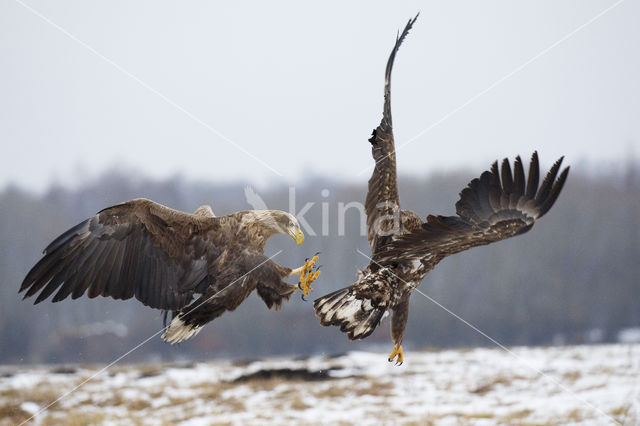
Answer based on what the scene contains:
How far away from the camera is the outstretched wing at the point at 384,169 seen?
2832 mm

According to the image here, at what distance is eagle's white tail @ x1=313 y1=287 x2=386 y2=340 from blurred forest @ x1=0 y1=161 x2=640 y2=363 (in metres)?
0.27

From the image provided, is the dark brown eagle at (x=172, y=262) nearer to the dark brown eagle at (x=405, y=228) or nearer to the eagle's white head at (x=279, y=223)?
the eagle's white head at (x=279, y=223)

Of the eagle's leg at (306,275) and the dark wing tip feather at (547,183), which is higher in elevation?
the dark wing tip feather at (547,183)

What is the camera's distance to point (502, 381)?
4.91 m

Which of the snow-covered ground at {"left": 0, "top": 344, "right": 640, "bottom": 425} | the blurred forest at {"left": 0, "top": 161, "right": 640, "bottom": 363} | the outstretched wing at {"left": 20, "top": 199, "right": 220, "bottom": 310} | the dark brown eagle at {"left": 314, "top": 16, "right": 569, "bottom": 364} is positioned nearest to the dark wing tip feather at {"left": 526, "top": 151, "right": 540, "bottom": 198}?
the dark brown eagle at {"left": 314, "top": 16, "right": 569, "bottom": 364}

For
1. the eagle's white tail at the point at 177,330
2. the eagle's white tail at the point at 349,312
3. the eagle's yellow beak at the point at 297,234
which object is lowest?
the eagle's white tail at the point at 177,330

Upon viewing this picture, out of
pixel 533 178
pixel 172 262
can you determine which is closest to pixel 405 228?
pixel 533 178

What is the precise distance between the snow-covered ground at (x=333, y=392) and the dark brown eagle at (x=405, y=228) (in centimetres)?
182

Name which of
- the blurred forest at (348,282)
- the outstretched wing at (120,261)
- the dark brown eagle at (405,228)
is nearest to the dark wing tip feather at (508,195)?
the dark brown eagle at (405,228)

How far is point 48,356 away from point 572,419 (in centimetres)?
378

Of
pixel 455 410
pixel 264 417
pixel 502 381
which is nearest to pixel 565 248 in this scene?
pixel 502 381

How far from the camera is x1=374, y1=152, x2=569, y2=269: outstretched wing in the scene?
209 cm

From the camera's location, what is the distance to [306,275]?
234 cm

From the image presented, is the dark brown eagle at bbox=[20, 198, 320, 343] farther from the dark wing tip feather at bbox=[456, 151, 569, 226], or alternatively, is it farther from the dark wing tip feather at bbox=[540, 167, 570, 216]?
the dark wing tip feather at bbox=[540, 167, 570, 216]
